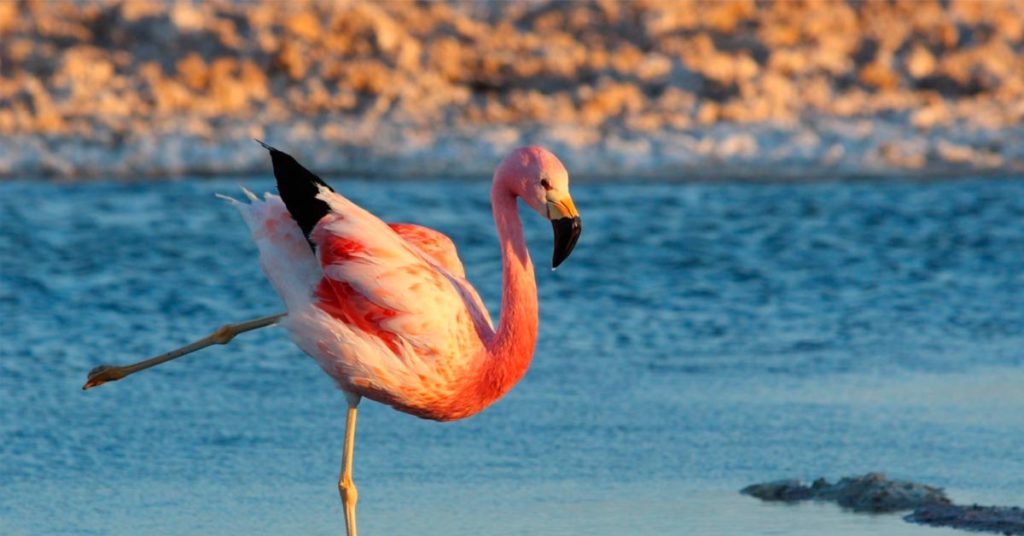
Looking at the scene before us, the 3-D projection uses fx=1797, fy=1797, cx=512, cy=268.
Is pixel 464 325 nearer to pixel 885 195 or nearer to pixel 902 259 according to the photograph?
pixel 902 259

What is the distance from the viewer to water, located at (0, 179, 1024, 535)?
5.36m

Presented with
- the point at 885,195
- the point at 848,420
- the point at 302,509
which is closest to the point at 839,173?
the point at 885,195

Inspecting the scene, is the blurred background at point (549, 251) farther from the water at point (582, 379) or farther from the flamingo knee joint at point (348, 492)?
the flamingo knee joint at point (348, 492)

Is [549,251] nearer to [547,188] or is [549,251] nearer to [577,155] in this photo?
[577,155]

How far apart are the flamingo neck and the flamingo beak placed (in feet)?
0.56

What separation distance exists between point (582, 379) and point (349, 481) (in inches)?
80.8

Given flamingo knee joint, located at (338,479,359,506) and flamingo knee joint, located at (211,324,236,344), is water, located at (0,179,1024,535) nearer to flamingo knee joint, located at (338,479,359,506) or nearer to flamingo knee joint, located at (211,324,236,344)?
flamingo knee joint, located at (338,479,359,506)

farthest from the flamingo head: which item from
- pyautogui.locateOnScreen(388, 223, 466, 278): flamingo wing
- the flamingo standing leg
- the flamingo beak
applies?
the flamingo standing leg

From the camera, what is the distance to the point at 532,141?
12000 mm

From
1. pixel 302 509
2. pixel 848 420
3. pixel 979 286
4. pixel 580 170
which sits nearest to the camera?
pixel 302 509

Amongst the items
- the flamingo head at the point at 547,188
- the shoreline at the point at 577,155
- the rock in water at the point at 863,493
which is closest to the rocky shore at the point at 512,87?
the shoreline at the point at 577,155

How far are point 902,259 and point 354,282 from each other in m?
4.85

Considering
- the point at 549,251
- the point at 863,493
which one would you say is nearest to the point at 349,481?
the point at 863,493

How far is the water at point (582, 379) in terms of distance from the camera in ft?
17.6
